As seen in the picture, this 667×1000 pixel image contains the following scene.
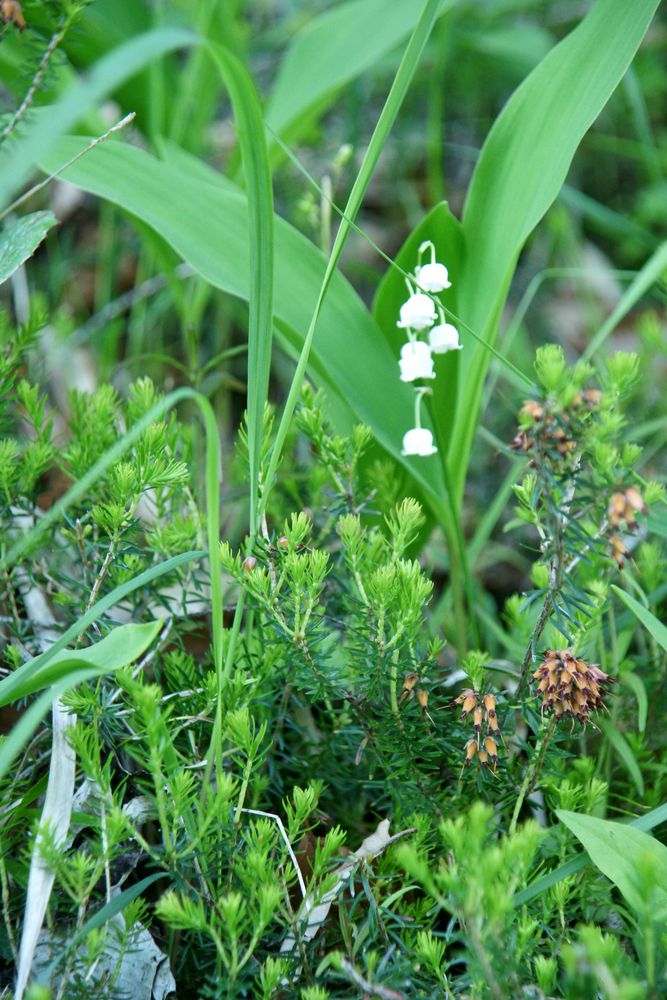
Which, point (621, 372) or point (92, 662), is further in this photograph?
point (621, 372)

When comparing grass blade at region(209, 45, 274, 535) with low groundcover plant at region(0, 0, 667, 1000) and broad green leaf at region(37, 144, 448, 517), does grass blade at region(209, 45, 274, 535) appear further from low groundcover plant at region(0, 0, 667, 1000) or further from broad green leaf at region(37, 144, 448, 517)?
broad green leaf at region(37, 144, 448, 517)

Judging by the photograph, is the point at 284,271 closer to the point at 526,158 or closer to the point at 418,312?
the point at 418,312

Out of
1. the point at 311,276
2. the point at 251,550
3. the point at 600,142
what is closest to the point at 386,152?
the point at 600,142

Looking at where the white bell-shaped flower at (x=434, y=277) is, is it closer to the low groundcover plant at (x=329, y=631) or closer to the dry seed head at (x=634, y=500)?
the low groundcover plant at (x=329, y=631)

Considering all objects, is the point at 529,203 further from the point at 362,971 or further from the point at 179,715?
the point at 362,971

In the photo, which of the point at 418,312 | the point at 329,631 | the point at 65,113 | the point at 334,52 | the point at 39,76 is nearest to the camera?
the point at 65,113

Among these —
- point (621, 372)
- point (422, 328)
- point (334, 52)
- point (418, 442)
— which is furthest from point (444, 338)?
point (334, 52)

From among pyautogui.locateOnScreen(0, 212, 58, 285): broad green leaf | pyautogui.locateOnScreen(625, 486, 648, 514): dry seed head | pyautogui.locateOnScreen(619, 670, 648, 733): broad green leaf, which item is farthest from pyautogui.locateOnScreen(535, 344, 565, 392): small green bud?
pyautogui.locateOnScreen(0, 212, 58, 285): broad green leaf
